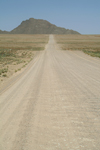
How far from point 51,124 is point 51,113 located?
78 cm

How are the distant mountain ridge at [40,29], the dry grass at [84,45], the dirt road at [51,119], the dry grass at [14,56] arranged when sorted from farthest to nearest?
the distant mountain ridge at [40,29]
the dry grass at [84,45]
the dry grass at [14,56]
the dirt road at [51,119]

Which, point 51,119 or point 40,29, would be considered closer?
point 51,119

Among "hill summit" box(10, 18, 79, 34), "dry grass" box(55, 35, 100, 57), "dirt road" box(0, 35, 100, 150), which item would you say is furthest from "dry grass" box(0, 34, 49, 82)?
"hill summit" box(10, 18, 79, 34)

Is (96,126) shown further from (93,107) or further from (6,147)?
(6,147)

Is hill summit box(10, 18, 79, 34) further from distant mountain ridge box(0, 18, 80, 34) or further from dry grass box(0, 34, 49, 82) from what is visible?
→ dry grass box(0, 34, 49, 82)

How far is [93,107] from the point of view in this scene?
19.9 feet

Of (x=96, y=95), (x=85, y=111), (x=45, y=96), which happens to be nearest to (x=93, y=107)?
(x=85, y=111)

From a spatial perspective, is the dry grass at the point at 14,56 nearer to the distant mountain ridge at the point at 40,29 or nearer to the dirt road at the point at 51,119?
the dirt road at the point at 51,119

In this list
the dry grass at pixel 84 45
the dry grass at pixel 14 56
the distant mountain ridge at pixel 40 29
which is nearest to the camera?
the dry grass at pixel 14 56

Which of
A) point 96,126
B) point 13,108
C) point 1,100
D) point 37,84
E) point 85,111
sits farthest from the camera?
point 37,84

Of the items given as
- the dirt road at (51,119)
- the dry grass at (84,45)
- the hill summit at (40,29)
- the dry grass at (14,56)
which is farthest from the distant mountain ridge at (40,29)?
the dirt road at (51,119)

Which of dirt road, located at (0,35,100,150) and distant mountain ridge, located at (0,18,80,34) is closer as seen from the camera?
dirt road, located at (0,35,100,150)

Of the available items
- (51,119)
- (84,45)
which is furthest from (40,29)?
(51,119)

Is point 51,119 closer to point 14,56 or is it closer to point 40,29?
point 14,56
